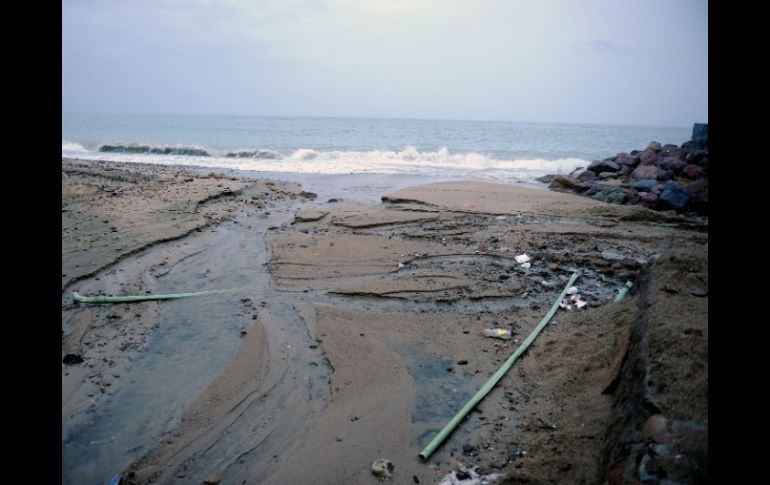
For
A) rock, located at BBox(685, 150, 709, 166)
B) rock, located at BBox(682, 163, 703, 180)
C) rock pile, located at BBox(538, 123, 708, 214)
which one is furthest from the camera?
rock, located at BBox(685, 150, 709, 166)

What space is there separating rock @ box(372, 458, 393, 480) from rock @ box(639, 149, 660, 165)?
15979 millimetres

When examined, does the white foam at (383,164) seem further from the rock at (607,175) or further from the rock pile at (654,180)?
the rock pile at (654,180)

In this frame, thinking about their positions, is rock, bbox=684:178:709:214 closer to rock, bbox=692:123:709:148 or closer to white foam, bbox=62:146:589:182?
white foam, bbox=62:146:589:182

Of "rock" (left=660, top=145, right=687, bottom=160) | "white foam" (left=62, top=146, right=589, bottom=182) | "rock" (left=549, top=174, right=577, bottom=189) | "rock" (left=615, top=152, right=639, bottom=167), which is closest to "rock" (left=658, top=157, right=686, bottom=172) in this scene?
"rock" (left=660, top=145, right=687, bottom=160)

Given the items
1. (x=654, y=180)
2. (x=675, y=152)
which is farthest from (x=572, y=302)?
(x=675, y=152)

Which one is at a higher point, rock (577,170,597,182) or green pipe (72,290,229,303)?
rock (577,170,597,182)

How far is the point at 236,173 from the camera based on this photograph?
641 inches

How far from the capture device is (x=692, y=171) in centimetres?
1371

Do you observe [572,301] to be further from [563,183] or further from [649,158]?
[649,158]

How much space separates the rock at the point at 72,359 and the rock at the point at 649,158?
54.6 feet

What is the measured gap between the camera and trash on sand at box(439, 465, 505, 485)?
9.00ft

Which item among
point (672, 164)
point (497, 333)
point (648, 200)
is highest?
point (672, 164)

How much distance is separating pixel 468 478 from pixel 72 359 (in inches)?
134
